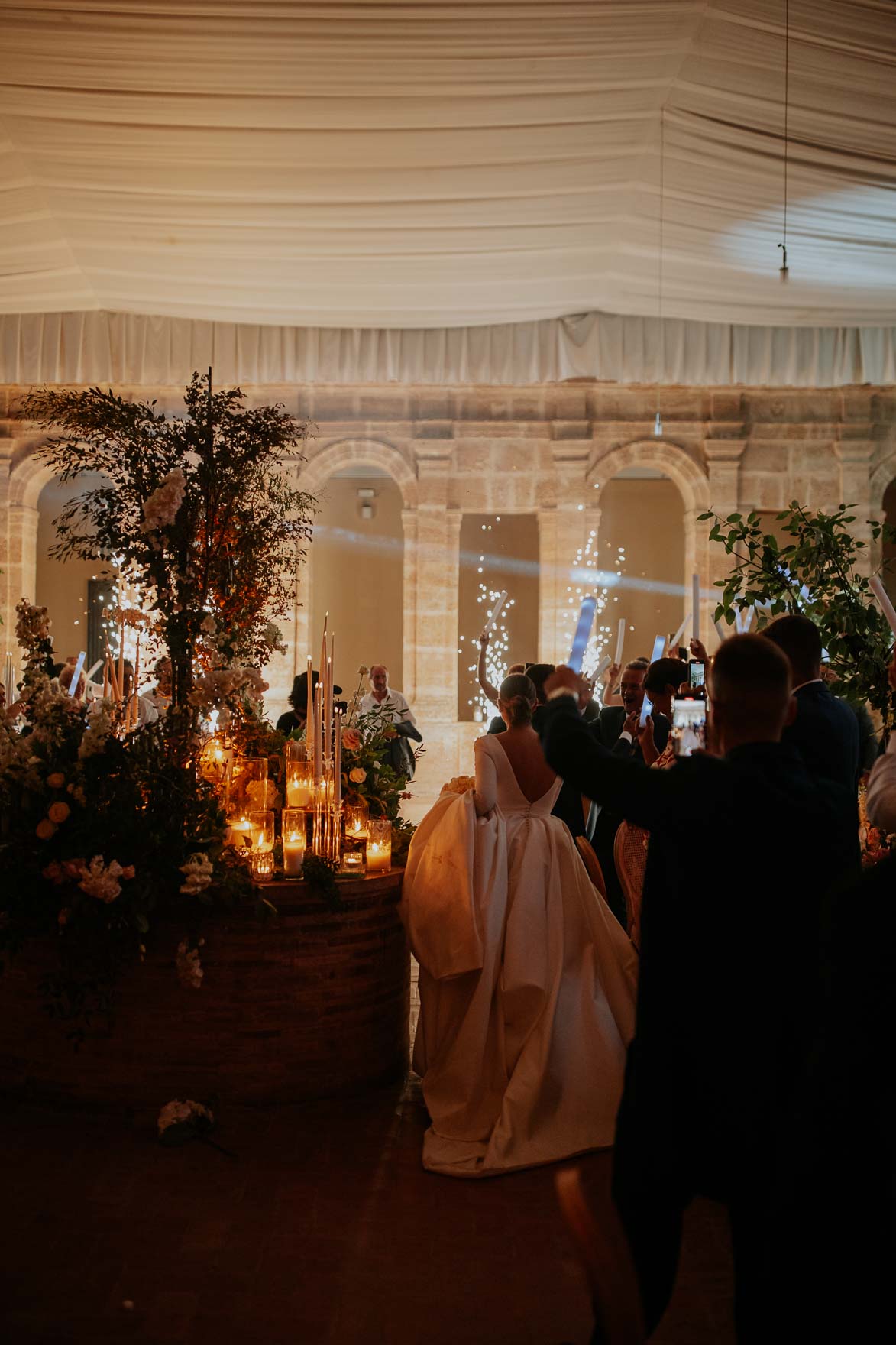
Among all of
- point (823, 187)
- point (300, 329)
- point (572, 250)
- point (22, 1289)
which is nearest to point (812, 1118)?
point (22, 1289)

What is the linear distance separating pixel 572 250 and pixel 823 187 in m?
2.39

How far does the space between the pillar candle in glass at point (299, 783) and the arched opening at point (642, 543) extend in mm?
11304

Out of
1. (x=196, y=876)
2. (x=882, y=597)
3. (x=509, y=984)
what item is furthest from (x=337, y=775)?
(x=882, y=597)

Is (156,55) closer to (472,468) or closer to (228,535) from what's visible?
(228,535)

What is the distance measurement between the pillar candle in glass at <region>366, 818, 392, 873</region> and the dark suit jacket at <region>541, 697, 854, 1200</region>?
2.53m

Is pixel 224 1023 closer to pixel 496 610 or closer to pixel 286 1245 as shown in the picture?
pixel 286 1245

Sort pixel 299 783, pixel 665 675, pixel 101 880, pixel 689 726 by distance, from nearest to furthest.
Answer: pixel 689 726, pixel 101 880, pixel 299 783, pixel 665 675

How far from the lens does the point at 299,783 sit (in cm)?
444

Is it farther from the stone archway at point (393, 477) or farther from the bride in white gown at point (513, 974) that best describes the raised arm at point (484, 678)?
the stone archway at point (393, 477)

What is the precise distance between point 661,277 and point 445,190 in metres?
2.80

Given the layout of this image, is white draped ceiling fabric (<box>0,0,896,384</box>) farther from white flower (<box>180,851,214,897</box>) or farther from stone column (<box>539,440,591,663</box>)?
white flower (<box>180,851,214,897</box>)

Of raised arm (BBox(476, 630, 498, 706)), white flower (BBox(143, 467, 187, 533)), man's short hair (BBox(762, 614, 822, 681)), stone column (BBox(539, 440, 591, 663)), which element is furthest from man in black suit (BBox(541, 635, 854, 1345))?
stone column (BBox(539, 440, 591, 663))

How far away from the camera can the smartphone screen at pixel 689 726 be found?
247 centimetres

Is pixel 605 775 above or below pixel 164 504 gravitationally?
below
